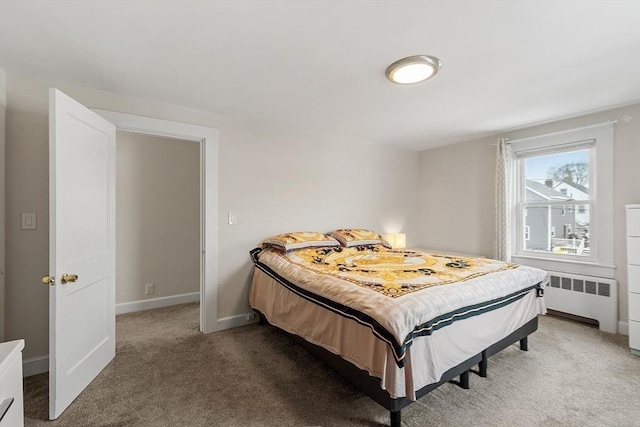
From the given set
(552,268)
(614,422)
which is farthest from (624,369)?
(552,268)

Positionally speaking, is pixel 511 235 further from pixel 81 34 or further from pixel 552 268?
pixel 81 34

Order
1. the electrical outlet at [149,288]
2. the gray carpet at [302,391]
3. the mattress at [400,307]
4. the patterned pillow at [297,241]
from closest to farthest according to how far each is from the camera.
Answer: the mattress at [400,307]
the gray carpet at [302,391]
the patterned pillow at [297,241]
the electrical outlet at [149,288]

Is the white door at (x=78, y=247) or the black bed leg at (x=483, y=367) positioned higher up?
the white door at (x=78, y=247)

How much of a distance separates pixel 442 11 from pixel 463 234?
11.4 feet

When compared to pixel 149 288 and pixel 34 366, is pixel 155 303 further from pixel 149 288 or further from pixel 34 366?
pixel 34 366

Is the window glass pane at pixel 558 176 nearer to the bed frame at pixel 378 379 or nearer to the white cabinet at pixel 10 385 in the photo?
the bed frame at pixel 378 379

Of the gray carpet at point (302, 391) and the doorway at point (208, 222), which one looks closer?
the gray carpet at point (302, 391)

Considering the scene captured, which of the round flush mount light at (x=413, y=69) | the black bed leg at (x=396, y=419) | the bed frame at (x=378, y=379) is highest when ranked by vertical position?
the round flush mount light at (x=413, y=69)

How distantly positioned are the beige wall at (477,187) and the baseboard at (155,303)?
3.84 m

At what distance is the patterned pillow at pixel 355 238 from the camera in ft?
11.5

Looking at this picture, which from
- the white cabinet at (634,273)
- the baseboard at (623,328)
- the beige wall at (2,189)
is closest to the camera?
the beige wall at (2,189)

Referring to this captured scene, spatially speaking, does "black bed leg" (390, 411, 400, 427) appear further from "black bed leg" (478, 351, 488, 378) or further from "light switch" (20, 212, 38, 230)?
"light switch" (20, 212, 38, 230)

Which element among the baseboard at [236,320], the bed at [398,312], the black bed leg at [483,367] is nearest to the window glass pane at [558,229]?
the bed at [398,312]

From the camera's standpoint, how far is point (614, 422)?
1.65m
